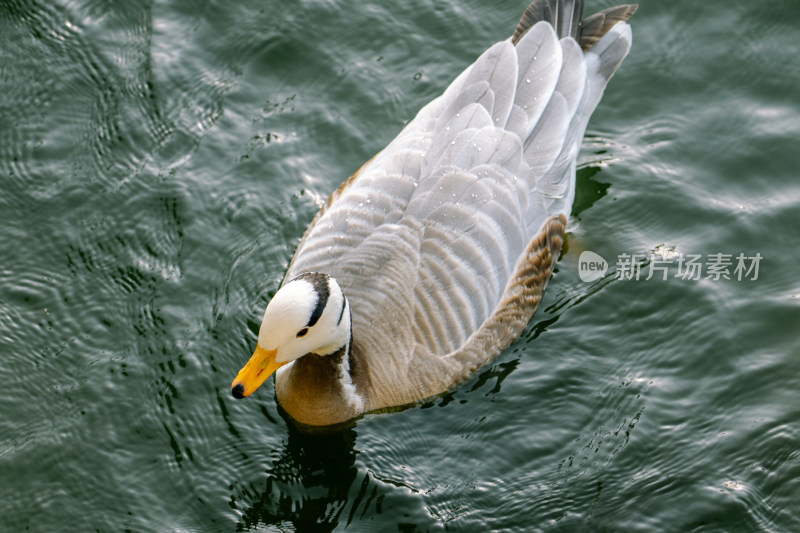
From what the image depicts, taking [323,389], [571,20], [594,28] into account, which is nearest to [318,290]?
[323,389]

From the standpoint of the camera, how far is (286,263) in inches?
363

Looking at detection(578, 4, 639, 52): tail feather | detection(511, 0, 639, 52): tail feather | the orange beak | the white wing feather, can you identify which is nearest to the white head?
the orange beak

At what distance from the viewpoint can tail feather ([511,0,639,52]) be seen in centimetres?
968

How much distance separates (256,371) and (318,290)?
0.74 meters

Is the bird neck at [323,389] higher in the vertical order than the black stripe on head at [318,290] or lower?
lower

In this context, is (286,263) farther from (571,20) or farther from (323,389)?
(571,20)

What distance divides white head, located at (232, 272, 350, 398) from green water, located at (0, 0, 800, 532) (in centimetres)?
85

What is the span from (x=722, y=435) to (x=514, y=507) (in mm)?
1811

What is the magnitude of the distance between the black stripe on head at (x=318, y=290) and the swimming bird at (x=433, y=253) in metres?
0.01

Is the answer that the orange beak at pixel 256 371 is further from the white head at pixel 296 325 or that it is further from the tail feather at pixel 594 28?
the tail feather at pixel 594 28

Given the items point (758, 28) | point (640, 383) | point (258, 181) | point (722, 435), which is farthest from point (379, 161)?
point (758, 28)

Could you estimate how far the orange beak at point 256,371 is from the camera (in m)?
7.41

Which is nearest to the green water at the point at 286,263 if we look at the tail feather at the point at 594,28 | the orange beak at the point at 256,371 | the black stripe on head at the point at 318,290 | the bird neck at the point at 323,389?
the bird neck at the point at 323,389

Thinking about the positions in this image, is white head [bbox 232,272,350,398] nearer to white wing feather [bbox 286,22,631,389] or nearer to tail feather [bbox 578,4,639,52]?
white wing feather [bbox 286,22,631,389]
